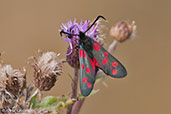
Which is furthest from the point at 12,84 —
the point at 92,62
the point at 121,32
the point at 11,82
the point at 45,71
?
the point at 121,32

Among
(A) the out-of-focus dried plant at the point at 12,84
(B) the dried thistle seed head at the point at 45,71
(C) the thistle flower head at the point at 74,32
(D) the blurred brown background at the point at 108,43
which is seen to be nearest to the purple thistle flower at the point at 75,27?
(C) the thistle flower head at the point at 74,32

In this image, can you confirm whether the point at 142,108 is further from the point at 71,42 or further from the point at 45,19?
the point at 71,42

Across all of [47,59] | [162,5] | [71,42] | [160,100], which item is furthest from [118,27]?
[162,5]

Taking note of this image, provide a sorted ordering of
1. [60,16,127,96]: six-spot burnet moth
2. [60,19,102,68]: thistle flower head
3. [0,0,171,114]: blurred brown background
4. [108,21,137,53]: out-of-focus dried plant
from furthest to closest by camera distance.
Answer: [0,0,171,114]: blurred brown background < [108,21,137,53]: out-of-focus dried plant < [60,19,102,68]: thistle flower head < [60,16,127,96]: six-spot burnet moth

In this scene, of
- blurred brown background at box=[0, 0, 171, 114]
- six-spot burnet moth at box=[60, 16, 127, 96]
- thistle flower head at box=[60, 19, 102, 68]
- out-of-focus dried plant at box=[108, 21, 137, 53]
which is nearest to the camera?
six-spot burnet moth at box=[60, 16, 127, 96]

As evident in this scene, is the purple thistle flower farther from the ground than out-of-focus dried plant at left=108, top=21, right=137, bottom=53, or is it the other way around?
the purple thistle flower

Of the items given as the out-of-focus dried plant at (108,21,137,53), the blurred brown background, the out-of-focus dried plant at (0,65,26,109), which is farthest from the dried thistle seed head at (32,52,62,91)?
the blurred brown background

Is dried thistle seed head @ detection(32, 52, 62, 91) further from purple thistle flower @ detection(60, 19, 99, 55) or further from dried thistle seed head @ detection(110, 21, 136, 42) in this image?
dried thistle seed head @ detection(110, 21, 136, 42)
